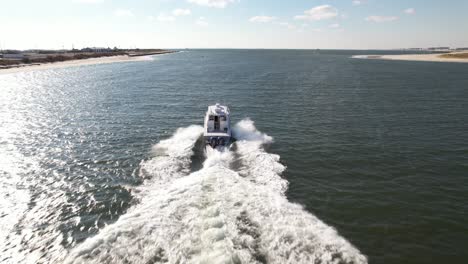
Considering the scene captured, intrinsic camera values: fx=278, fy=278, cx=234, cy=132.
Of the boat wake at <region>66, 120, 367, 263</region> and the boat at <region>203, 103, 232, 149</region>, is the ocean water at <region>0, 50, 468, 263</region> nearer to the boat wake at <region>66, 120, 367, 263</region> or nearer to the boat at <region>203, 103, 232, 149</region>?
the boat wake at <region>66, 120, 367, 263</region>

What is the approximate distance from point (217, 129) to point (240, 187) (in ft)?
36.5

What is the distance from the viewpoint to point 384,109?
145 feet

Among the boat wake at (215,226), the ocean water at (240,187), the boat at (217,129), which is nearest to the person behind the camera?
the boat wake at (215,226)

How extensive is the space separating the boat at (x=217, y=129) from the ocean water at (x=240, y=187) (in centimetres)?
159

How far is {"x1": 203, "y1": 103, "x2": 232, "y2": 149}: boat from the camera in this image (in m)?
29.1

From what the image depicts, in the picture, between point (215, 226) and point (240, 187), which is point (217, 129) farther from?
point (215, 226)

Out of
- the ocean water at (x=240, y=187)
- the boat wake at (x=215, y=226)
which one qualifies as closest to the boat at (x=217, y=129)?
the ocean water at (x=240, y=187)

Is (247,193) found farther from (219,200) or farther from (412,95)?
(412,95)

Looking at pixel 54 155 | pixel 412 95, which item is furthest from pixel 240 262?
pixel 412 95

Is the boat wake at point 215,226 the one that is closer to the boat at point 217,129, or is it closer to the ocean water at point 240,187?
the ocean water at point 240,187

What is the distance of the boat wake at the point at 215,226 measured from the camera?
14.5 metres

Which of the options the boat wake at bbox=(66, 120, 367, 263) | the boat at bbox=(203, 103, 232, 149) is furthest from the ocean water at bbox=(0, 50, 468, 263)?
the boat at bbox=(203, 103, 232, 149)

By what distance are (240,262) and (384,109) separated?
3988 cm

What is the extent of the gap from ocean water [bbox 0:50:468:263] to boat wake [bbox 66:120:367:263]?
0.08 m
